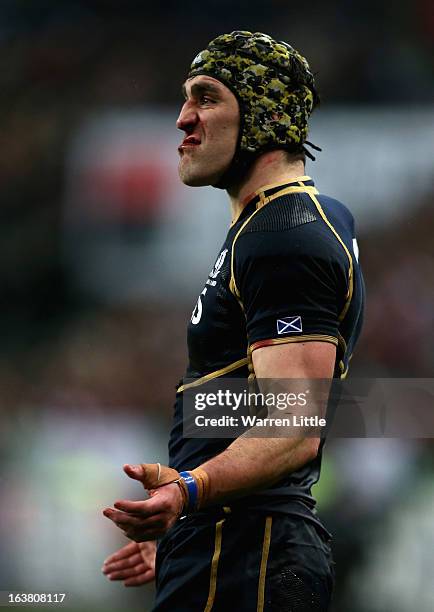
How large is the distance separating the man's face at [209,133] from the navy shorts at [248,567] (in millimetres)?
1127

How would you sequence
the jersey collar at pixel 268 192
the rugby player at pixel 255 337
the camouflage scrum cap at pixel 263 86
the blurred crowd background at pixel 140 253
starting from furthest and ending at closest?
the blurred crowd background at pixel 140 253 < the camouflage scrum cap at pixel 263 86 < the jersey collar at pixel 268 192 < the rugby player at pixel 255 337

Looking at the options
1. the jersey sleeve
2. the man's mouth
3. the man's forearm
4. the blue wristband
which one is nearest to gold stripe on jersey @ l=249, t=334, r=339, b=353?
the jersey sleeve

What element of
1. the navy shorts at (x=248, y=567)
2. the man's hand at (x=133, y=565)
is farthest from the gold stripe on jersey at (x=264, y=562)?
the man's hand at (x=133, y=565)

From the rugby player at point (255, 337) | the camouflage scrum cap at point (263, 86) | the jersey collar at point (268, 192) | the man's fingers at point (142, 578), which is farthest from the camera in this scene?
the man's fingers at point (142, 578)

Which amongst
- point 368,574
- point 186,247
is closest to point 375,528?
point 368,574

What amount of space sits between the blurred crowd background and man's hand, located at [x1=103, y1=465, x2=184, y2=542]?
15.5ft

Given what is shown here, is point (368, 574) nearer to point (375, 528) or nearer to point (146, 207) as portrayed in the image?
point (375, 528)

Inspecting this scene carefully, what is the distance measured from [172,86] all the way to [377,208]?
2560 mm

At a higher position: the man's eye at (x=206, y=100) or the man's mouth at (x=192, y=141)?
the man's eye at (x=206, y=100)

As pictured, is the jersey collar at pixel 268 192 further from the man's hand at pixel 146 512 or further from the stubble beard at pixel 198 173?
the man's hand at pixel 146 512

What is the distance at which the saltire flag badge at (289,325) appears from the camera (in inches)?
114

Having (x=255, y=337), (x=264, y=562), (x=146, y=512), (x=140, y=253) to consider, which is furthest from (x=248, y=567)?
(x=140, y=253)

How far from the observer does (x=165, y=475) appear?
106 inches

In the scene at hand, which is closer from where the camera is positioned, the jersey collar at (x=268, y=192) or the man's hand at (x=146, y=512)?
the man's hand at (x=146, y=512)
